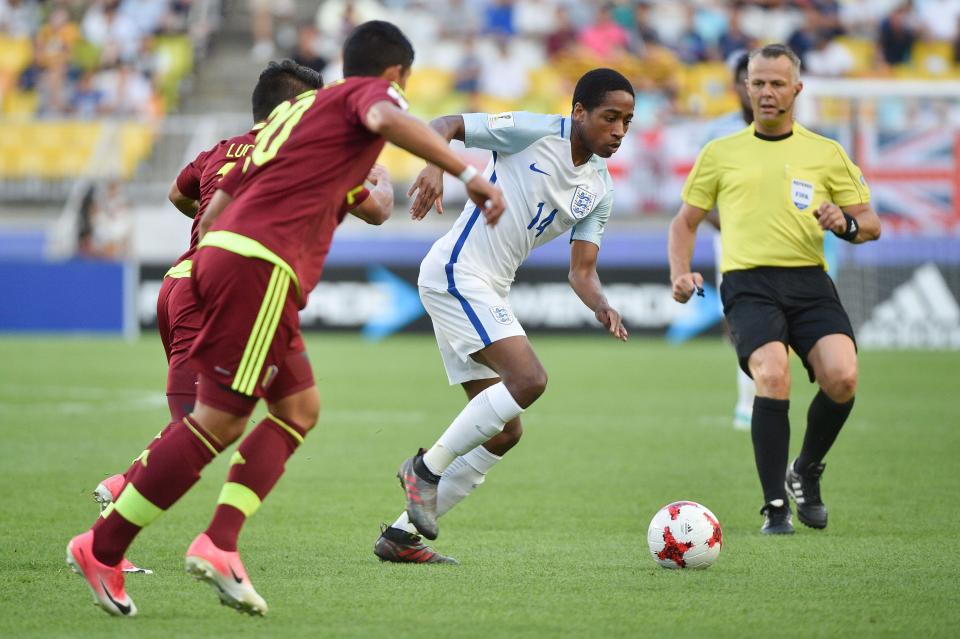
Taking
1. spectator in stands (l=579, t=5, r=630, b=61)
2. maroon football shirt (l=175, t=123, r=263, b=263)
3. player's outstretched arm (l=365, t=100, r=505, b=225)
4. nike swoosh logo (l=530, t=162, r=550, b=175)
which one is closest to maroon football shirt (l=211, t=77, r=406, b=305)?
player's outstretched arm (l=365, t=100, r=505, b=225)

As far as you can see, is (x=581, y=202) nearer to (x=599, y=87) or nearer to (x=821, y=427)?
(x=599, y=87)

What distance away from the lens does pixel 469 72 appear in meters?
23.6

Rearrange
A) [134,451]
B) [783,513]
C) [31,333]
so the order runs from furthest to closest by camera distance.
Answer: [31,333]
[134,451]
[783,513]

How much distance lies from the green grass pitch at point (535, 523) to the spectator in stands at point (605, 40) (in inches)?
401

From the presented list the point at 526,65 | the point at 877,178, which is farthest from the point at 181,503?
the point at 526,65

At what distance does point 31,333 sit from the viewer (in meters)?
21.2

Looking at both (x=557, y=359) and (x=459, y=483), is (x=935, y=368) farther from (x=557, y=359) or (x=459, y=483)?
(x=459, y=483)

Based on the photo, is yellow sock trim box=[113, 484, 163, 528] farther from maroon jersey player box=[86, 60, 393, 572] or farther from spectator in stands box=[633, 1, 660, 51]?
spectator in stands box=[633, 1, 660, 51]

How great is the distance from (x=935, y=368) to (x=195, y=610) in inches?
499

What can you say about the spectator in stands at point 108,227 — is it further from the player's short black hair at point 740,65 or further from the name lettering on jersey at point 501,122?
the name lettering on jersey at point 501,122

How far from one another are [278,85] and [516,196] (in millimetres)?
1238

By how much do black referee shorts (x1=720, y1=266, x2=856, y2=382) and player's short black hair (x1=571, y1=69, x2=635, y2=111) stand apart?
4.61 ft

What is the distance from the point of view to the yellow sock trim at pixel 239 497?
5.02m

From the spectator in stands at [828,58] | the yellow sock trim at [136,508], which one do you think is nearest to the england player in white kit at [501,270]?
the yellow sock trim at [136,508]
